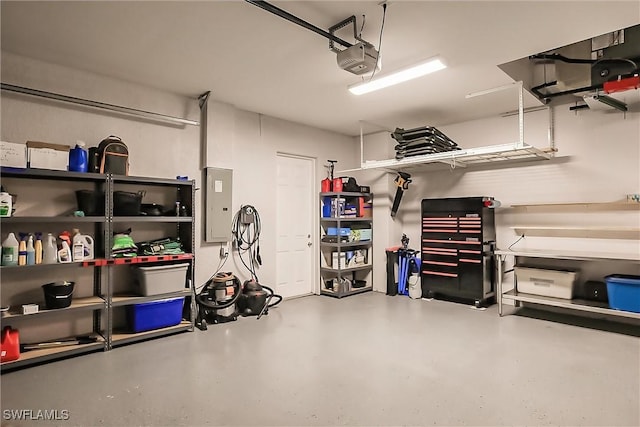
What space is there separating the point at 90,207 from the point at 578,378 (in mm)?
4772

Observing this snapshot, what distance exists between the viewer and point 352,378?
2943mm

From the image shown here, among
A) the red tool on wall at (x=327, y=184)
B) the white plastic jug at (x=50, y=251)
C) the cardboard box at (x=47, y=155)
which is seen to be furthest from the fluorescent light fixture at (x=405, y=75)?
the white plastic jug at (x=50, y=251)

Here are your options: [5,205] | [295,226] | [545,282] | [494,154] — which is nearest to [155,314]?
[5,205]

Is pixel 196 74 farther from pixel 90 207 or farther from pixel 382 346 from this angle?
pixel 382 346

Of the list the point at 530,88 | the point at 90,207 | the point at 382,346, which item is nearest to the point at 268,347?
the point at 382,346

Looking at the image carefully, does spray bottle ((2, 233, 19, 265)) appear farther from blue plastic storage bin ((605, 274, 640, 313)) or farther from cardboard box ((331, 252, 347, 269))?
blue plastic storage bin ((605, 274, 640, 313))

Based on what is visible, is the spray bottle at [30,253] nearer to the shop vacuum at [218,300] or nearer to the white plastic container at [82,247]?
the white plastic container at [82,247]

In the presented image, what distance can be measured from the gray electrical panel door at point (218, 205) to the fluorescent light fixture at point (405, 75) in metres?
2.08

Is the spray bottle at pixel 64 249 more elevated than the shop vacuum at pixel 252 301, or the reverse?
the spray bottle at pixel 64 249

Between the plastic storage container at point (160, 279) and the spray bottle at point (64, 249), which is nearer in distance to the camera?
the spray bottle at point (64, 249)

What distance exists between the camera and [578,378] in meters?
2.94

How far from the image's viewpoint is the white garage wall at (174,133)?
11.8 ft

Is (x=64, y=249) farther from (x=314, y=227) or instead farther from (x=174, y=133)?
(x=314, y=227)

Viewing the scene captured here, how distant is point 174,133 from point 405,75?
2919 mm
